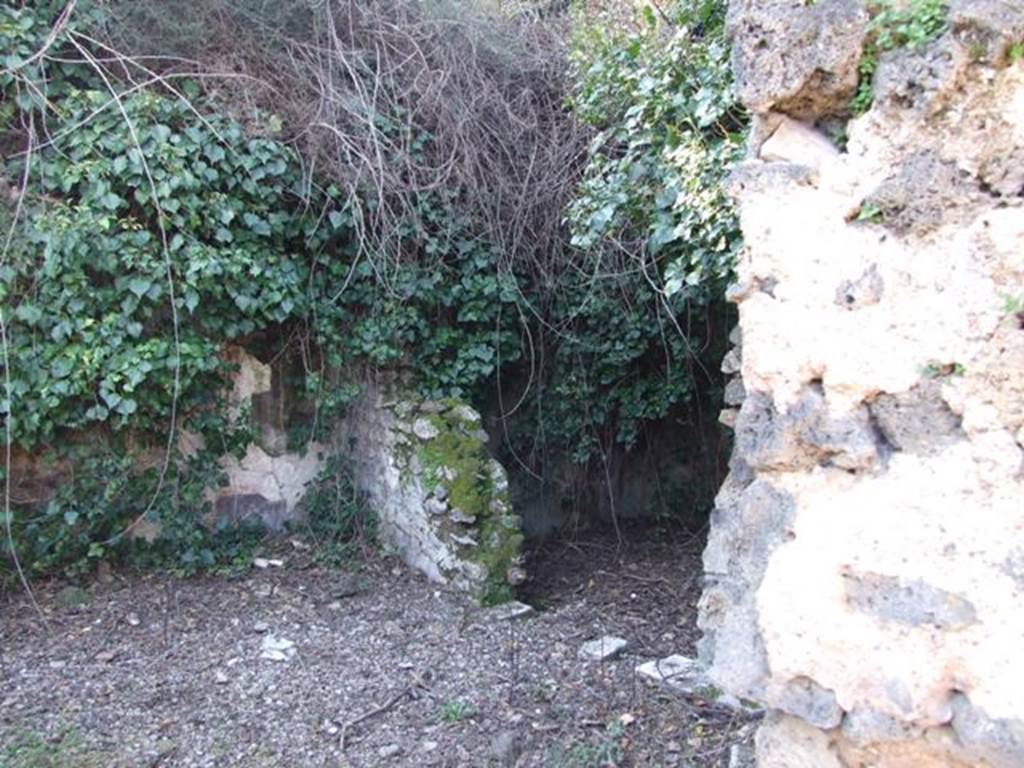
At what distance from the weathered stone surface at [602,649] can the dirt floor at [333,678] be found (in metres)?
0.05

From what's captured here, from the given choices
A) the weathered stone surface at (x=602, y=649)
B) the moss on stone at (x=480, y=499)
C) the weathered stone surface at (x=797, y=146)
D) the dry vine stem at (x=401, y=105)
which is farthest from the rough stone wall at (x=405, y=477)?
the weathered stone surface at (x=797, y=146)

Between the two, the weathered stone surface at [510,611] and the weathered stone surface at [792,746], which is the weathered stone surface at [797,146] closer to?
the weathered stone surface at [792,746]

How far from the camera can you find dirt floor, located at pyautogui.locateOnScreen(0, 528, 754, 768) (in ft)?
10.6

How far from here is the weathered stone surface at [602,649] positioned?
4.00m

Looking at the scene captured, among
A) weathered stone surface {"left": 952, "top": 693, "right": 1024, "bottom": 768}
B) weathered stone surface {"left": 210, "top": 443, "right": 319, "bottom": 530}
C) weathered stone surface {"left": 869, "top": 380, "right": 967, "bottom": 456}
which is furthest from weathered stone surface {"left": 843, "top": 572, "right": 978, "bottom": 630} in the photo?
weathered stone surface {"left": 210, "top": 443, "right": 319, "bottom": 530}

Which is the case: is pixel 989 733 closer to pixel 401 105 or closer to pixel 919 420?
pixel 919 420

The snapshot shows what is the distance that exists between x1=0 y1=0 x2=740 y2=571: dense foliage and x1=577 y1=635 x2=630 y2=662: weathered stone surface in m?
1.51

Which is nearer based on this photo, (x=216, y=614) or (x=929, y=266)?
(x=929, y=266)

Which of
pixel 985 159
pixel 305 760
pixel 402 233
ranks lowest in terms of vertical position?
pixel 305 760

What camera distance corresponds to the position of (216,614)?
4.26 meters

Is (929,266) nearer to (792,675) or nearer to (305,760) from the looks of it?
(792,675)

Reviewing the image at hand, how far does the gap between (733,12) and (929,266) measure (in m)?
0.75

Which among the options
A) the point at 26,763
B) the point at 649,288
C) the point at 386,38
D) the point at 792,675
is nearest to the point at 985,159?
the point at 792,675

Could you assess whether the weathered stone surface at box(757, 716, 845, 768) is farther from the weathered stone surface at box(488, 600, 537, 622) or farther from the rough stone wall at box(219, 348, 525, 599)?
the rough stone wall at box(219, 348, 525, 599)
